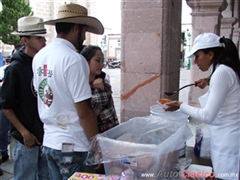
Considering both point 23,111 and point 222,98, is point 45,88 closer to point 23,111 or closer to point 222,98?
point 23,111

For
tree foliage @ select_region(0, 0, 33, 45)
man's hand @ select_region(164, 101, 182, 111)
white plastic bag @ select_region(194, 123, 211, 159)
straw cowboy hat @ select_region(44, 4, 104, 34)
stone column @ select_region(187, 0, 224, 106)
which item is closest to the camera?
straw cowboy hat @ select_region(44, 4, 104, 34)

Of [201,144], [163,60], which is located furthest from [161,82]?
[201,144]

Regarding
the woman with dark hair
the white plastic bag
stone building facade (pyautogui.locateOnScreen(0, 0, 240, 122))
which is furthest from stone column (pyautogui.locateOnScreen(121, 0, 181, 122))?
the white plastic bag

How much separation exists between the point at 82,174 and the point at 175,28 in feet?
6.84

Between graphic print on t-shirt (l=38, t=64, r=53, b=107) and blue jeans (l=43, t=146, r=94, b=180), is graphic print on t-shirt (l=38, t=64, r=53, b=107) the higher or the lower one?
the higher one

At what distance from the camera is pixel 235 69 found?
1.59 meters

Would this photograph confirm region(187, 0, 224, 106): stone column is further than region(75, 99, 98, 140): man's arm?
Yes

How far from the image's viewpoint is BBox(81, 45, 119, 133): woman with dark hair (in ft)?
6.42

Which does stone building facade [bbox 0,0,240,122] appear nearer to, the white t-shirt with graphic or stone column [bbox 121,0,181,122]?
stone column [bbox 121,0,181,122]

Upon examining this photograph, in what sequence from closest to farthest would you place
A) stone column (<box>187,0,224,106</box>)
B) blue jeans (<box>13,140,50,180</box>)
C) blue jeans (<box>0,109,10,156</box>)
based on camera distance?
1. blue jeans (<box>13,140,50,180</box>)
2. blue jeans (<box>0,109,10,156</box>)
3. stone column (<box>187,0,224,106</box>)

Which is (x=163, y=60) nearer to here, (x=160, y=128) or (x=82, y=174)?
(x=160, y=128)

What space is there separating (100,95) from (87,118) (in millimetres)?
491

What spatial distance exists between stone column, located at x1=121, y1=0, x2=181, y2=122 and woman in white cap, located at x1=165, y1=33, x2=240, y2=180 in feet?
3.42

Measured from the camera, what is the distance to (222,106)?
1.61m
